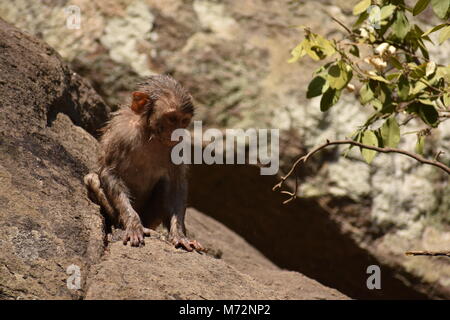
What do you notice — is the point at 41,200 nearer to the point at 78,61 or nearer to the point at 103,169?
the point at 103,169

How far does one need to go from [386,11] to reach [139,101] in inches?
91.2

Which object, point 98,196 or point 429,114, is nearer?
point 429,114

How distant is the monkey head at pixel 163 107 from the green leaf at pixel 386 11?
191cm

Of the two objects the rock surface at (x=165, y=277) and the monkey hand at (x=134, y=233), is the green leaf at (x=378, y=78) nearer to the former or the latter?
the rock surface at (x=165, y=277)

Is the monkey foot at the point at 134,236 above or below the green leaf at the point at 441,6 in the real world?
below

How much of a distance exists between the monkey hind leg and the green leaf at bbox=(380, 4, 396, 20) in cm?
268

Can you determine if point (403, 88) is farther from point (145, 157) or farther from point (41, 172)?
point (41, 172)

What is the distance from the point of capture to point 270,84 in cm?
888

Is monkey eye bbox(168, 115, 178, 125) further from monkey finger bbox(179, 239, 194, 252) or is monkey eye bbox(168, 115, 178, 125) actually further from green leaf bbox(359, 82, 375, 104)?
green leaf bbox(359, 82, 375, 104)

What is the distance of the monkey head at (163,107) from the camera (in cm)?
616

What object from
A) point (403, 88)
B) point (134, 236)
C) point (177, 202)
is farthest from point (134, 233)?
point (403, 88)

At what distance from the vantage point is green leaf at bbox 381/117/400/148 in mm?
4922

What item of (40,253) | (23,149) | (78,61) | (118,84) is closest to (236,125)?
(118,84)

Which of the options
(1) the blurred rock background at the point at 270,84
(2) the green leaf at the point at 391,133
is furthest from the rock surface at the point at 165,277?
(1) the blurred rock background at the point at 270,84
